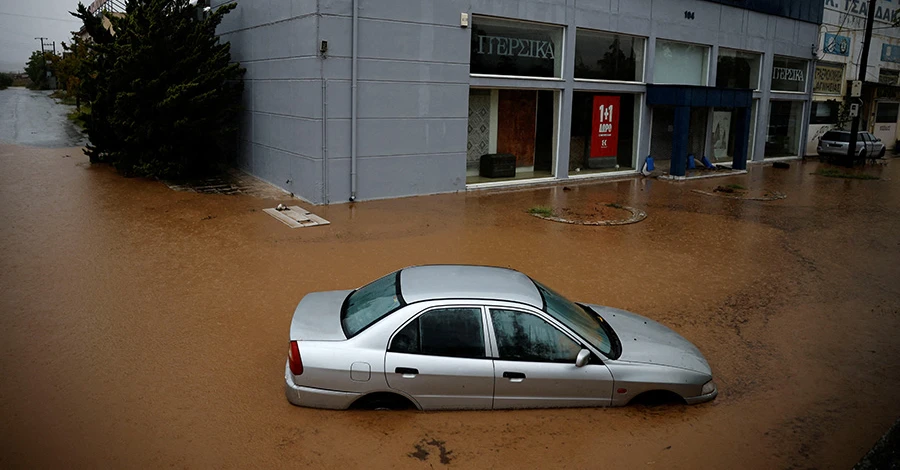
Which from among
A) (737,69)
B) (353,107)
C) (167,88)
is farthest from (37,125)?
(737,69)

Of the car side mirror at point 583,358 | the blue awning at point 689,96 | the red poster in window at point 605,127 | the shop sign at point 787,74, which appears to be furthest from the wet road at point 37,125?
the shop sign at point 787,74

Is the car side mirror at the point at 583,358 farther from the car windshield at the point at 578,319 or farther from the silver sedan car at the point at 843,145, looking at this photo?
the silver sedan car at the point at 843,145

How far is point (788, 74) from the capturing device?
3002 cm

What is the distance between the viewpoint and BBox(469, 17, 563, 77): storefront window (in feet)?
60.7

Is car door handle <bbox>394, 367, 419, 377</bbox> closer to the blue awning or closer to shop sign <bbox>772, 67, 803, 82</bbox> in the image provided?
the blue awning

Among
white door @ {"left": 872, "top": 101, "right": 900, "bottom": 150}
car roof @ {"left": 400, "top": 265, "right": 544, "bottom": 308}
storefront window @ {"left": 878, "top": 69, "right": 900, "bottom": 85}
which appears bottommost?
car roof @ {"left": 400, "top": 265, "right": 544, "bottom": 308}

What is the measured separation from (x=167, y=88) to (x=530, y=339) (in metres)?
15.4

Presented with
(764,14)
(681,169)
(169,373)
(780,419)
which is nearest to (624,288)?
(780,419)

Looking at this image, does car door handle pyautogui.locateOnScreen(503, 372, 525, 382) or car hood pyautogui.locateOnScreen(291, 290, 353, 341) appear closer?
car door handle pyautogui.locateOnScreen(503, 372, 525, 382)

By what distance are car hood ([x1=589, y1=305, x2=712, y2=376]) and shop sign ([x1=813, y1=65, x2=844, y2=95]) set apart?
2954cm

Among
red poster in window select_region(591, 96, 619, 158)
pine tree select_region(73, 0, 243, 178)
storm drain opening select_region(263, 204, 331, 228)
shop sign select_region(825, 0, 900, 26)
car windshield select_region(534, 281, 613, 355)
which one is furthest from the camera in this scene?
shop sign select_region(825, 0, 900, 26)

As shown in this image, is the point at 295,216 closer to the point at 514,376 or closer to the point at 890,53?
the point at 514,376

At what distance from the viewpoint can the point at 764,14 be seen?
27.4m

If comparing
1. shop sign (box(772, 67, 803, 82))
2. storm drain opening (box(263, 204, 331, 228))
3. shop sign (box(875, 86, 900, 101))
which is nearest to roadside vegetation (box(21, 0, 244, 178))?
storm drain opening (box(263, 204, 331, 228))
